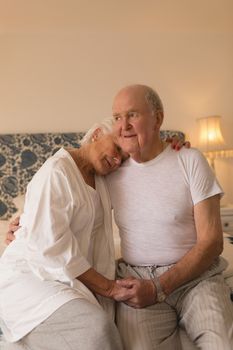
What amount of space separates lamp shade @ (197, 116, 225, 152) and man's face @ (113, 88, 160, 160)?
1955 mm

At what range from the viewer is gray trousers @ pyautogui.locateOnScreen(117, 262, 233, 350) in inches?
43.3

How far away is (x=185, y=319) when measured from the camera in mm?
1223

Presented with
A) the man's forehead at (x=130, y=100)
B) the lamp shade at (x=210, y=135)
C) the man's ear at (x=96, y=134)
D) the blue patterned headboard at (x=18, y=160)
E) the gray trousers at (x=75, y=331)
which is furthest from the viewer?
the lamp shade at (x=210, y=135)

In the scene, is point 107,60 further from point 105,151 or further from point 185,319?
point 185,319

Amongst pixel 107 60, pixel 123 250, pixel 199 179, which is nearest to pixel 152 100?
pixel 199 179

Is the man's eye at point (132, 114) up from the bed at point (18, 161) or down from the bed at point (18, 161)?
up

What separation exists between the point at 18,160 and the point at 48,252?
1943mm

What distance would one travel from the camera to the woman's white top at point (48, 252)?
1145 mm

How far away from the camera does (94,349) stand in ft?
3.29

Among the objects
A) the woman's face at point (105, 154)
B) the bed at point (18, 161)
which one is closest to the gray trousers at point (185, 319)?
the woman's face at point (105, 154)

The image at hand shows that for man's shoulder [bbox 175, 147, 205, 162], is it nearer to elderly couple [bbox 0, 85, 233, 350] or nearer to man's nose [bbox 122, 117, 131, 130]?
elderly couple [bbox 0, 85, 233, 350]

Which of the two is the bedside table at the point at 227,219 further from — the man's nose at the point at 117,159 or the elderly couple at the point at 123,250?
the man's nose at the point at 117,159

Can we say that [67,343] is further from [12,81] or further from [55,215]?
[12,81]

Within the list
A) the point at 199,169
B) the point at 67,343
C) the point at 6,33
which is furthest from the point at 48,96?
the point at 67,343
